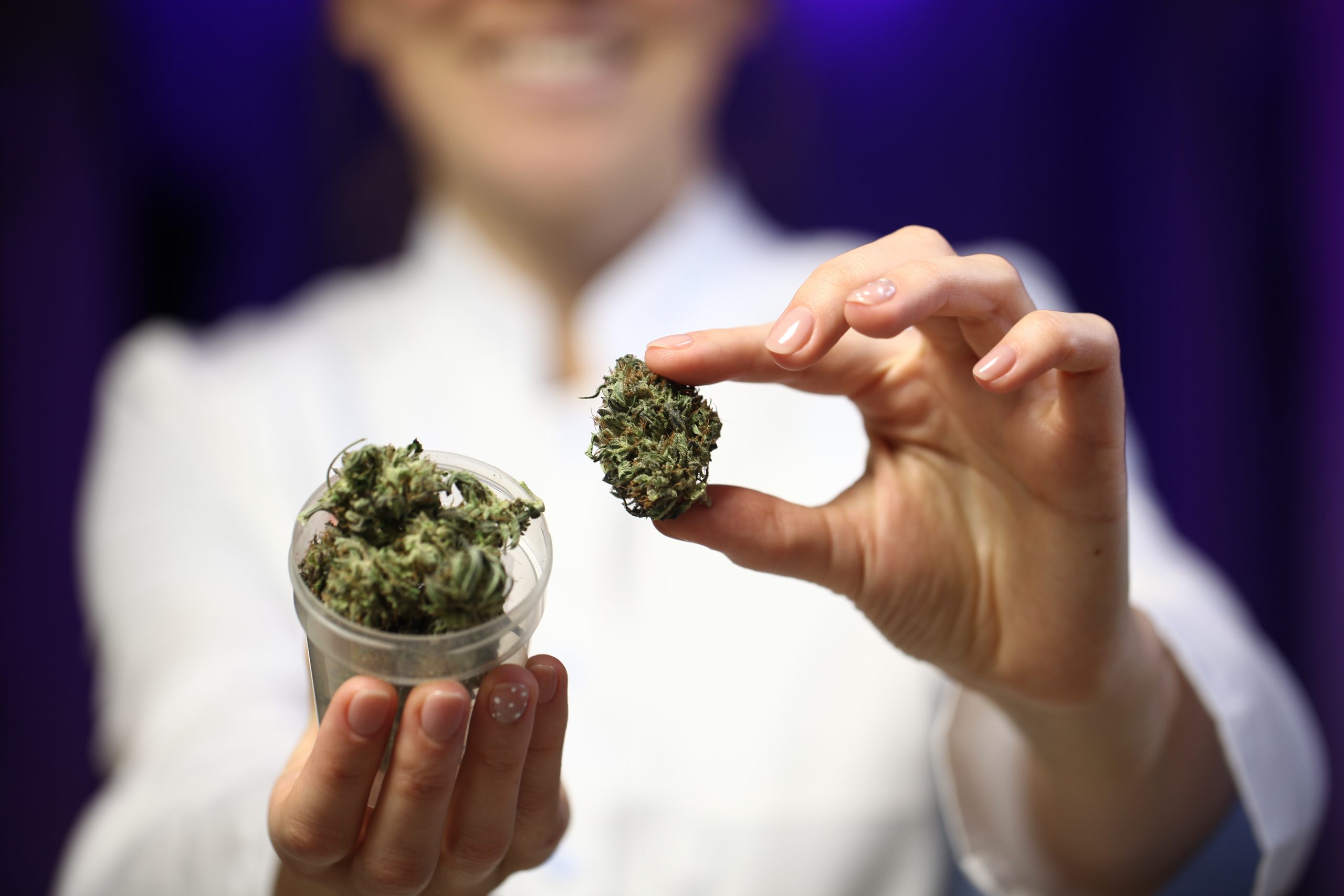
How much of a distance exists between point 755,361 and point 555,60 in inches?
63.5

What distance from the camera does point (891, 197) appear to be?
3.23 m

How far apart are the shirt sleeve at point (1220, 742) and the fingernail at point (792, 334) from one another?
0.87 metres

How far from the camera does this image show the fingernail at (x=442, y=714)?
0.94 m

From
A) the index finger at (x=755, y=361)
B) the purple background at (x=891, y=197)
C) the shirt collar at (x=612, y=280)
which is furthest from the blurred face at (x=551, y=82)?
the index finger at (x=755, y=361)

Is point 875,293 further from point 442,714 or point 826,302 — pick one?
point 442,714

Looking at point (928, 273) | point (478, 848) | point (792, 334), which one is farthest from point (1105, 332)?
point (478, 848)

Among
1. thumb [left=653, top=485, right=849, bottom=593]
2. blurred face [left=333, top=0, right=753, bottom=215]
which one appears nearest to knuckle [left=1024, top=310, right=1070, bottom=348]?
thumb [left=653, top=485, right=849, bottom=593]

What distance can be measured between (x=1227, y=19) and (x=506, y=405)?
266 cm

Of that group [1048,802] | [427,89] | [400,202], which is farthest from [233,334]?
[1048,802]

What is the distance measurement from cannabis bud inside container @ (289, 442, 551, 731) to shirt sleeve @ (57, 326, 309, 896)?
0.60m

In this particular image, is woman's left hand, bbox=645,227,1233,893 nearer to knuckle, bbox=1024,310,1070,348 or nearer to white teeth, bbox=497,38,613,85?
knuckle, bbox=1024,310,1070,348

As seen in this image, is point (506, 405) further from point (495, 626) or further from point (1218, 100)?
point (1218, 100)

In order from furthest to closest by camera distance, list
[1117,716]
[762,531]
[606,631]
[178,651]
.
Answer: [606,631] < [178,651] < [1117,716] < [762,531]

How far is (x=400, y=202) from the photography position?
304 centimetres
